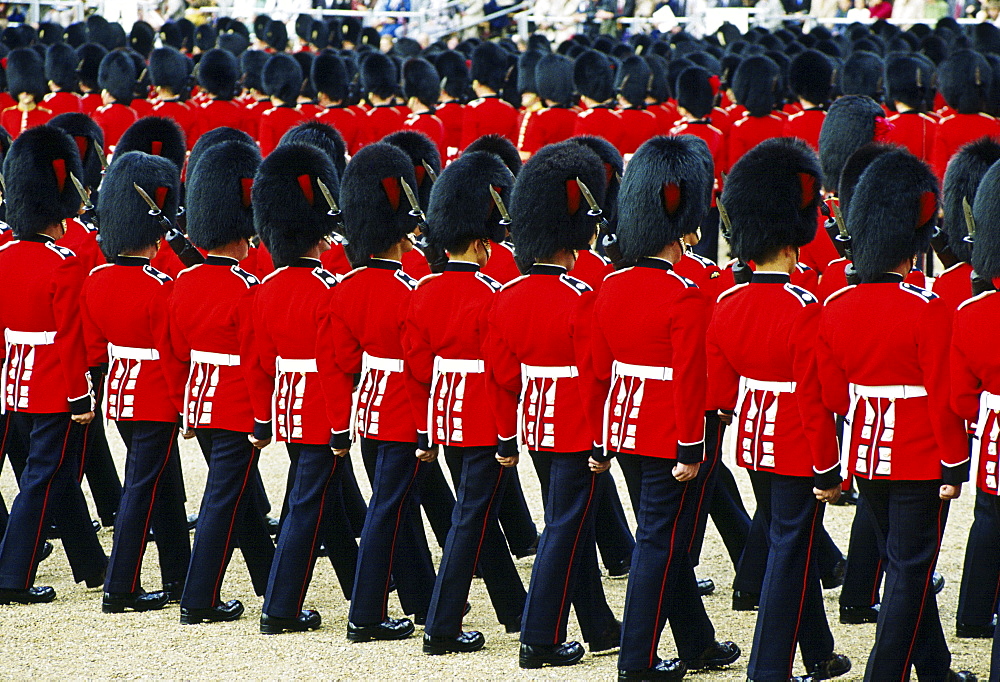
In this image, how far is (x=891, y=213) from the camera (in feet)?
11.0

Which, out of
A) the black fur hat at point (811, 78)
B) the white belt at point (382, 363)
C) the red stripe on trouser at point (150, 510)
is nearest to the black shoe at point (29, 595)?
the red stripe on trouser at point (150, 510)

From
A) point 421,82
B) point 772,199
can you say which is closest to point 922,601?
point 772,199

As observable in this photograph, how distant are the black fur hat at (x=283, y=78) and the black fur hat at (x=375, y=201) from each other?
6426 millimetres

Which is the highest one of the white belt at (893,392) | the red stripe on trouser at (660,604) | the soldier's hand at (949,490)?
the white belt at (893,392)

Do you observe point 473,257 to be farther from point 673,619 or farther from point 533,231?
point 673,619

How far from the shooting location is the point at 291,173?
4.11 metres

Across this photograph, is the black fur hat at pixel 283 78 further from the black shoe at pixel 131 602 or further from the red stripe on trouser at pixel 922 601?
the red stripe on trouser at pixel 922 601

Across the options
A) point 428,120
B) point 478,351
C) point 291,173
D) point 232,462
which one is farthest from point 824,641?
point 428,120

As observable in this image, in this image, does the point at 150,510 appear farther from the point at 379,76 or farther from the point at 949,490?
the point at 379,76

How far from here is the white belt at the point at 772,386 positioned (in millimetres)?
3346

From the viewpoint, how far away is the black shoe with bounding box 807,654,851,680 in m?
3.49

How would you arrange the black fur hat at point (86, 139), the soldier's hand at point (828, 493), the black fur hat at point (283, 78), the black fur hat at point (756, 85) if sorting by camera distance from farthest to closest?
the black fur hat at point (283, 78) < the black fur hat at point (756, 85) < the black fur hat at point (86, 139) < the soldier's hand at point (828, 493)

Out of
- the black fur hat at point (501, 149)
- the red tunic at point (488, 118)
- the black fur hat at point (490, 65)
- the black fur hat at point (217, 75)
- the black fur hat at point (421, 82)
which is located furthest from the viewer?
the black fur hat at point (490, 65)

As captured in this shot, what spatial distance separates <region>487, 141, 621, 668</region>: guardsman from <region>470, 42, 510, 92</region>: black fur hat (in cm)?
749
